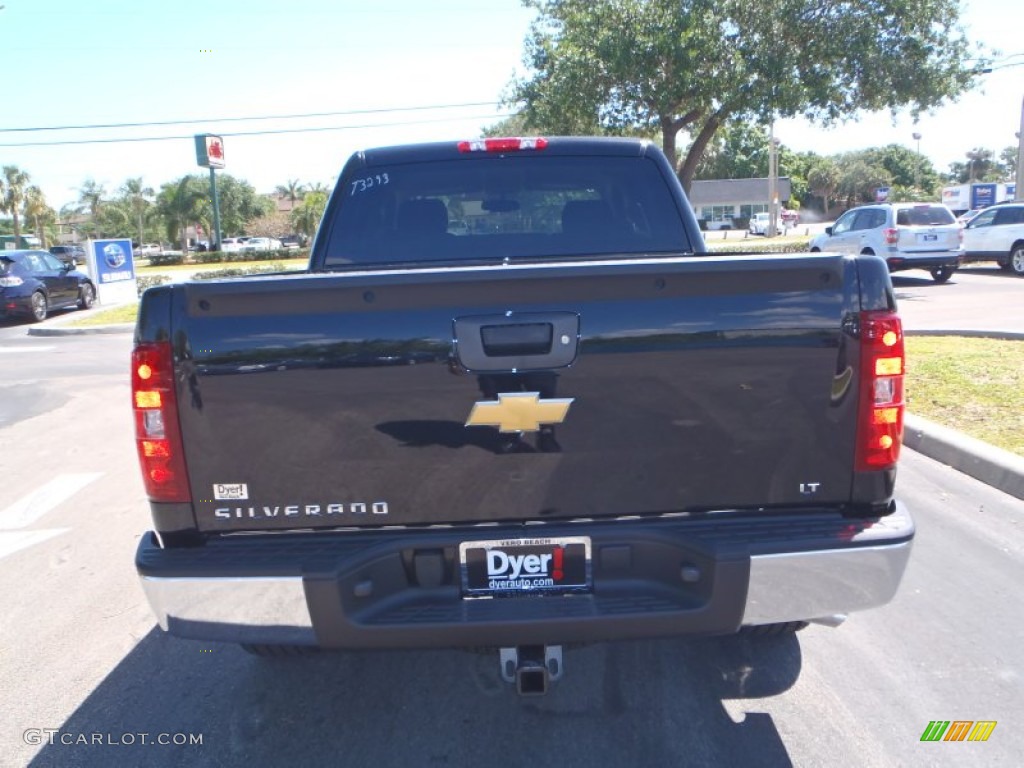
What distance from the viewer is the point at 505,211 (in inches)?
176

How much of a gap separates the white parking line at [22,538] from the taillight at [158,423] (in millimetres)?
3314

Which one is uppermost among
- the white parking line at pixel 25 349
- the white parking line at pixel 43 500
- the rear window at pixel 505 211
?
the rear window at pixel 505 211

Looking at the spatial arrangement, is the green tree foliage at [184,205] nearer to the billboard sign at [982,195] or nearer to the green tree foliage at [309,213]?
the green tree foliage at [309,213]

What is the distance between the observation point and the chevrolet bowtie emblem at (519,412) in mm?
2566

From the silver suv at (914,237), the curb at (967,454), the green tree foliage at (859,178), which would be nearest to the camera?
the curb at (967,454)

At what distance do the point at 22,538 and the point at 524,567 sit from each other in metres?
4.29

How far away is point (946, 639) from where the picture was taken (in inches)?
151

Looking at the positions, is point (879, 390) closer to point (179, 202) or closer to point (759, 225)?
point (759, 225)

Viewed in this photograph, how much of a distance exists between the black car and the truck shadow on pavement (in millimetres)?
17641

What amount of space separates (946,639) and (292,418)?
3.03 meters

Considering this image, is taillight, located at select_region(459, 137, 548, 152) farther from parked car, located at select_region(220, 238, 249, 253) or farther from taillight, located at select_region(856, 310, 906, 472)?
parked car, located at select_region(220, 238, 249, 253)

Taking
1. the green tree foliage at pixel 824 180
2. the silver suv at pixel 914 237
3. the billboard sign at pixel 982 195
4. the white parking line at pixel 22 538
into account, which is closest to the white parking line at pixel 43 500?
the white parking line at pixel 22 538

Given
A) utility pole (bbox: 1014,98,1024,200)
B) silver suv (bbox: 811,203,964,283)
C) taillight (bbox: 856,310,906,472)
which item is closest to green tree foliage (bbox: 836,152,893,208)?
utility pole (bbox: 1014,98,1024,200)

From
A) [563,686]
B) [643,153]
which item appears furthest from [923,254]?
[563,686]
